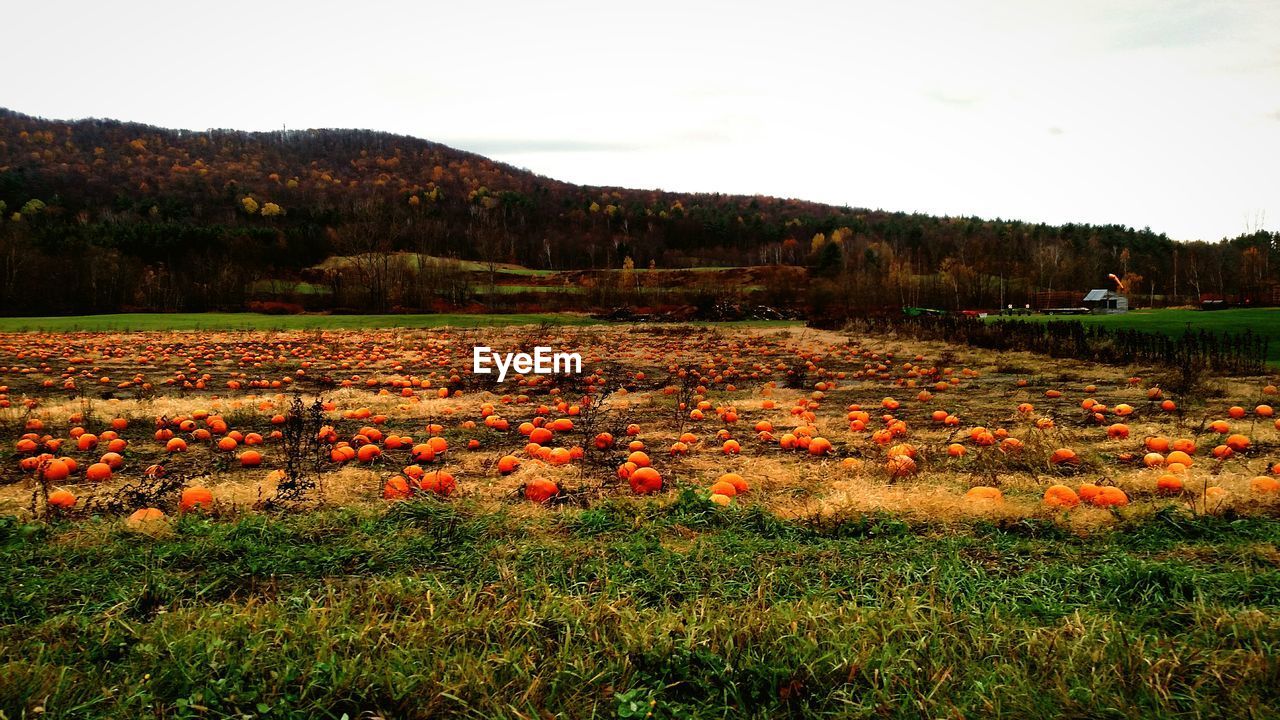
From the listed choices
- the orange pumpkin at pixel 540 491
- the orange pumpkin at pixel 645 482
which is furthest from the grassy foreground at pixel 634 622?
the orange pumpkin at pixel 645 482

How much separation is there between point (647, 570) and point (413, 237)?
105608 millimetres

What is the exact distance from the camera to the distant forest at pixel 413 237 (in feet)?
166

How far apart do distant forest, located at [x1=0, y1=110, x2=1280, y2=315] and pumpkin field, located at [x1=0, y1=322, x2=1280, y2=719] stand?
39636 mm

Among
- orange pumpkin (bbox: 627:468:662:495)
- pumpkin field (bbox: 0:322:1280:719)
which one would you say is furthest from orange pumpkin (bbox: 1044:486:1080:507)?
orange pumpkin (bbox: 627:468:662:495)

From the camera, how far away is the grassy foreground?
7.23 ft

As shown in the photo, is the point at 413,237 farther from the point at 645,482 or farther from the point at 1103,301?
the point at 645,482

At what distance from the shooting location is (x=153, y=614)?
2734 mm

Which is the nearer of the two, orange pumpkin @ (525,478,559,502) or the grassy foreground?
the grassy foreground

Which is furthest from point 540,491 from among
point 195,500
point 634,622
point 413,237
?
point 413,237

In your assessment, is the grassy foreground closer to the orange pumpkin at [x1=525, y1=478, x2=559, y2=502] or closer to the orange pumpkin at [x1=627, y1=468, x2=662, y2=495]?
the orange pumpkin at [x1=525, y1=478, x2=559, y2=502]

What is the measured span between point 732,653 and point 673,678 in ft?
0.78

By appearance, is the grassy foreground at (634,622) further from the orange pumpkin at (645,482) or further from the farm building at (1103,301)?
the farm building at (1103,301)

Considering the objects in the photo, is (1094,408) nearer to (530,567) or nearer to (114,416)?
(530,567)

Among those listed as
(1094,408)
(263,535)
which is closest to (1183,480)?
(1094,408)
